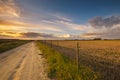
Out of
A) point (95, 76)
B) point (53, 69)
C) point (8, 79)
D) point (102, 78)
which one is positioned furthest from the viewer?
point (53, 69)

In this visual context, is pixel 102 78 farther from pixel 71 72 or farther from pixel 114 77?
pixel 71 72

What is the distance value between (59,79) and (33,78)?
1.54 m

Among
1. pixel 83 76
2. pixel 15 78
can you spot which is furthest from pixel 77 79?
pixel 15 78

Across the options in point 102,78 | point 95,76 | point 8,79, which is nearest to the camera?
point 95,76

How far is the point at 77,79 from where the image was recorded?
7379 mm

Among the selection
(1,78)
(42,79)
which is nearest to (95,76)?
(42,79)

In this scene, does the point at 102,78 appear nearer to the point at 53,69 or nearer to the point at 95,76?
the point at 95,76

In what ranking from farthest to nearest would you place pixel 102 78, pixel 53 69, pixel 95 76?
1. pixel 53 69
2. pixel 102 78
3. pixel 95 76

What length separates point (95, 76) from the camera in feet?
23.5

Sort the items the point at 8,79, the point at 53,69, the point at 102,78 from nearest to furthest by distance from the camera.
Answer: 1. the point at 102,78
2. the point at 8,79
3. the point at 53,69

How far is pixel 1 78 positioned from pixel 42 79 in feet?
7.77

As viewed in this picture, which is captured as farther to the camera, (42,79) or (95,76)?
(42,79)

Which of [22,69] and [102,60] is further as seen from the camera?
[102,60]

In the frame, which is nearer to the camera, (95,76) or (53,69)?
(95,76)
